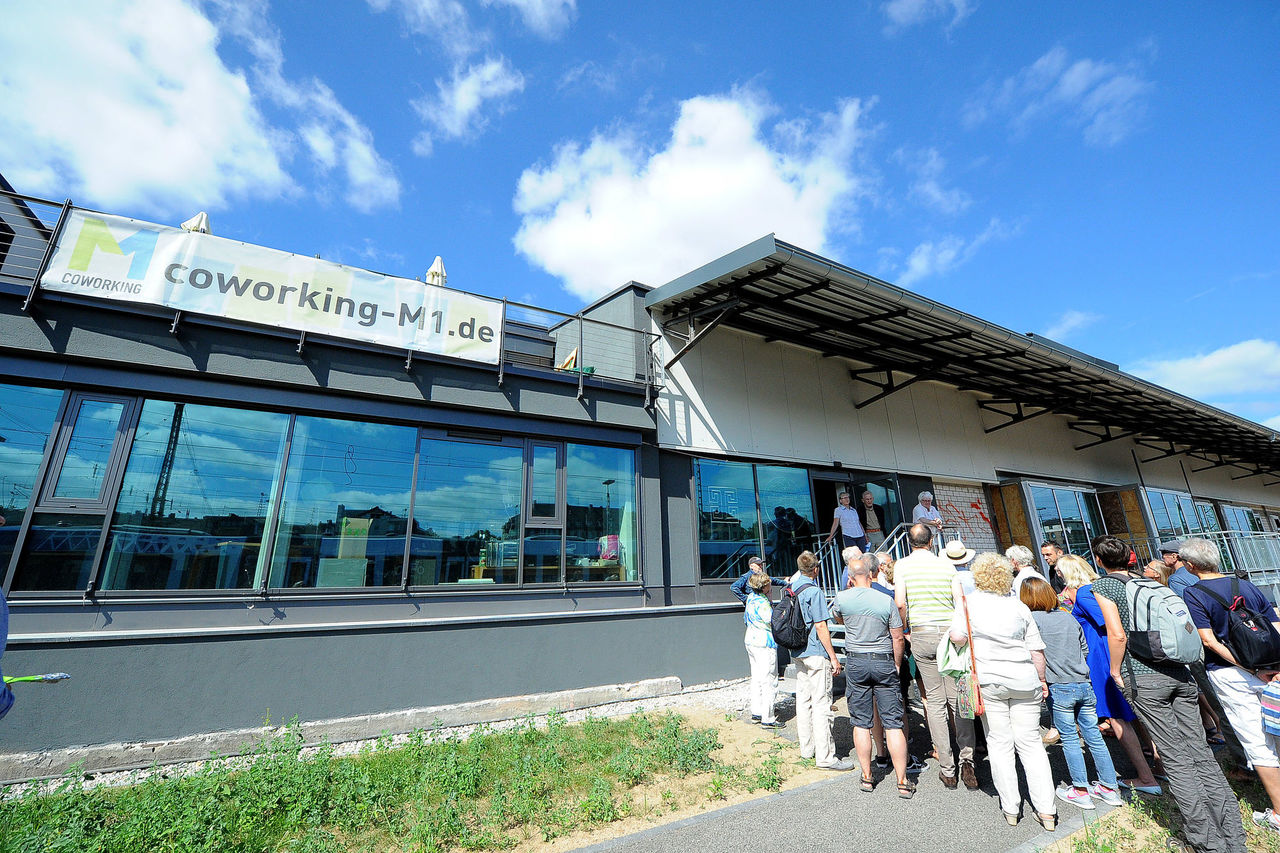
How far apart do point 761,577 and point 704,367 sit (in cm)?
419

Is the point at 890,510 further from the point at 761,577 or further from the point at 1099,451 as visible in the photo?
the point at 1099,451

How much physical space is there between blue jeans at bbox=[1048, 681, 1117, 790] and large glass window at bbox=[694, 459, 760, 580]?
16.4 ft

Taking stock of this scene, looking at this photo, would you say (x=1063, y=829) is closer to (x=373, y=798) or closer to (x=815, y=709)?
(x=815, y=709)

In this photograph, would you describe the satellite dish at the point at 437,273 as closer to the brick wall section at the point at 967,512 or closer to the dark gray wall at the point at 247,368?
the dark gray wall at the point at 247,368

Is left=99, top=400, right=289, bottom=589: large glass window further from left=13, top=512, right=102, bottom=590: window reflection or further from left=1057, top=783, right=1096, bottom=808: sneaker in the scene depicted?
left=1057, top=783, right=1096, bottom=808: sneaker

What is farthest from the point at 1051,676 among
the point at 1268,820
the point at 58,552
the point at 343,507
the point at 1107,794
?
the point at 58,552

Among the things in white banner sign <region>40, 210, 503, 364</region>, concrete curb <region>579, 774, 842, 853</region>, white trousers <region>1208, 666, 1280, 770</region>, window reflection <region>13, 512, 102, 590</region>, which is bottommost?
concrete curb <region>579, 774, 842, 853</region>

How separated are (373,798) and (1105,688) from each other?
576cm

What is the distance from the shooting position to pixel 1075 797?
13.7 feet

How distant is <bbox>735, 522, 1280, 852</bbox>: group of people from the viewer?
366cm

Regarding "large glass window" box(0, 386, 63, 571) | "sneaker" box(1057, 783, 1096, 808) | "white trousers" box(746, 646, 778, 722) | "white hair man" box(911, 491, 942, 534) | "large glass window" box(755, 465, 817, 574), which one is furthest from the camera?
"large glass window" box(755, 465, 817, 574)

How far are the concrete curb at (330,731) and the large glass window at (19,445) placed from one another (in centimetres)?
170

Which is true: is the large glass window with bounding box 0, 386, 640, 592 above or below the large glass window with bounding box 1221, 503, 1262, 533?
below

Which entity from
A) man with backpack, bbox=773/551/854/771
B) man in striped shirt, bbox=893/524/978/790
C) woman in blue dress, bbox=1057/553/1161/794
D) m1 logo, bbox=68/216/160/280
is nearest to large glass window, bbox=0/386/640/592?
m1 logo, bbox=68/216/160/280
